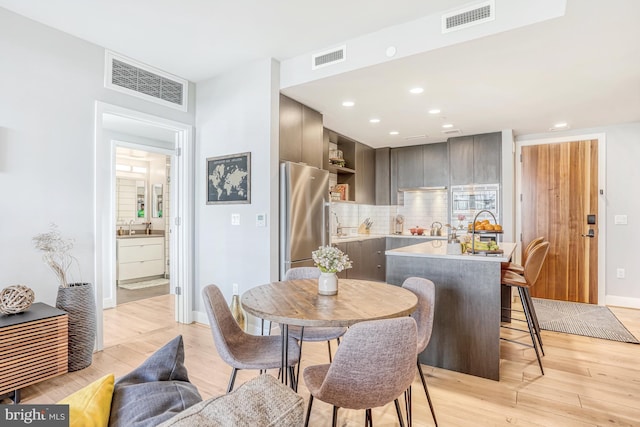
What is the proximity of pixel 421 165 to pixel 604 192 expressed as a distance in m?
2.57

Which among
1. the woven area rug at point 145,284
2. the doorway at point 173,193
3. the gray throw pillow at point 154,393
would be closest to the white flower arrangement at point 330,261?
the gray throw pillow at point 154,393

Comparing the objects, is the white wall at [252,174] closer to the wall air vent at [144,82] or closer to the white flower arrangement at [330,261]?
the wall air vent at [144,82]

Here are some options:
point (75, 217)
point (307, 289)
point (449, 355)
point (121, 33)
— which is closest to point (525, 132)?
point (449, 355)

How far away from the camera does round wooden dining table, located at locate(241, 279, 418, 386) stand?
1546mm

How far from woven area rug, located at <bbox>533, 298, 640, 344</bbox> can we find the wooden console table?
4534 mm

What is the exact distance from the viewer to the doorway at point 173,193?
3.21 metres

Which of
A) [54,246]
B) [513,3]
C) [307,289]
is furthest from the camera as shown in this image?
[54,246]

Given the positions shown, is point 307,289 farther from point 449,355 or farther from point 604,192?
point 604,192

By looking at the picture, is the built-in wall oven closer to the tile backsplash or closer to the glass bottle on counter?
the tile backsplash

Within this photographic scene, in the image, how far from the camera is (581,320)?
407 cm

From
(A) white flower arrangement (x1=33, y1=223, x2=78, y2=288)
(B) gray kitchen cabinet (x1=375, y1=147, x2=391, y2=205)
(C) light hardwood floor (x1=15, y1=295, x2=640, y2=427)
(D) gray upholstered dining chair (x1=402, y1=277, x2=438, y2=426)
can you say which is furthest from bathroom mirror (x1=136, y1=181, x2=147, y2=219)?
(D) gray upholstered dining chair (x1=402, y1=277, x2=438, y2=426)

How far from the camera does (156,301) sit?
504 cm

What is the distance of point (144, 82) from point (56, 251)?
1847 millimetres

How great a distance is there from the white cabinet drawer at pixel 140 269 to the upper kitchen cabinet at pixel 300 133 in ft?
13.4
